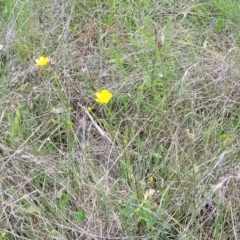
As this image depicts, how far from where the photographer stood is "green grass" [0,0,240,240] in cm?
124

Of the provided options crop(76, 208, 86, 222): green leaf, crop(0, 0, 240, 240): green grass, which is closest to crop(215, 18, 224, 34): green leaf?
crop(0, 0, 240, 240): green grass

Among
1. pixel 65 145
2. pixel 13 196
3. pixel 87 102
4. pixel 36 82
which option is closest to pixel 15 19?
pixel 36 82

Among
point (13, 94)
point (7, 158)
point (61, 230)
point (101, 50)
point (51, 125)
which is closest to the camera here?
point (61, 230)

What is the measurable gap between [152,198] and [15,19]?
0.91 m

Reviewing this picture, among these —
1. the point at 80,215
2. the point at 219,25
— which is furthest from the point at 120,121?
the point at 219,25

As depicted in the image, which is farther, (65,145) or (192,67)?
(192,67)

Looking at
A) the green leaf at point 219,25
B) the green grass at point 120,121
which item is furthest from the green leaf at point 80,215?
the green leaf at point 219,25

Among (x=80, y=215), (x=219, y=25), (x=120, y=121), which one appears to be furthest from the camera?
(x=219, y=25)

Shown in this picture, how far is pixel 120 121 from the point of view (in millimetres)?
1497

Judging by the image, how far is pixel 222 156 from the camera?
4.23ft

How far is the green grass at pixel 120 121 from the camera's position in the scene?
1237 mm

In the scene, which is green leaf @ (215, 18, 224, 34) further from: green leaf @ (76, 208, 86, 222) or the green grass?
green leaf @ (76, 208, 86, 222)

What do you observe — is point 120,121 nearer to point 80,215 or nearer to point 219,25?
point 80,215

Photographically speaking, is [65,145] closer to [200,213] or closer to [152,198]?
[152,198]
